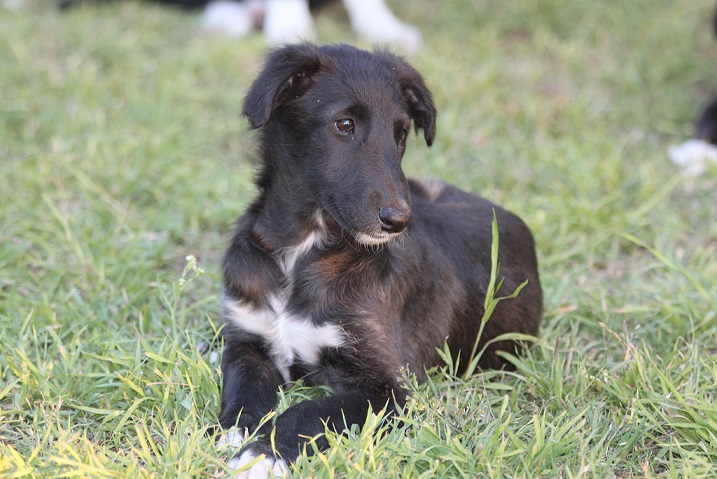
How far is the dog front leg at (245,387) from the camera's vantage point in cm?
308

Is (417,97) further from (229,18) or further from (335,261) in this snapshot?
(229,18)

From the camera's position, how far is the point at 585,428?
3.16 metres

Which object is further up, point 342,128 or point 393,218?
point 342,128

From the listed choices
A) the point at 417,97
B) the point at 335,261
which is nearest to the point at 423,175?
the point at 417,97

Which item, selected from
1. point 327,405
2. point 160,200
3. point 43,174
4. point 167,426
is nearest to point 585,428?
point 327,405

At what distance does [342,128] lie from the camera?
317cm

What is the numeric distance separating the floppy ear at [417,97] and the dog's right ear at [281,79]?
0.33m

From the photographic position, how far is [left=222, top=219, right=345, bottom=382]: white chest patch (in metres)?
3.25

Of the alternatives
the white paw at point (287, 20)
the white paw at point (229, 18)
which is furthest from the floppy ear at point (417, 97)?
the white paw at point (229, 18)

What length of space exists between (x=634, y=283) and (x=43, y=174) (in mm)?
3297

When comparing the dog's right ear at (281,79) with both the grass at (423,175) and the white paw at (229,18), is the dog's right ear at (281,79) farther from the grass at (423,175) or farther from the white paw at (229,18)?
the white paw at (229,18)

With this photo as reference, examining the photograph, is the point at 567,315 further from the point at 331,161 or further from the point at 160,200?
the point at 160,200

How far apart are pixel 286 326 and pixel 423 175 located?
95.5 inches

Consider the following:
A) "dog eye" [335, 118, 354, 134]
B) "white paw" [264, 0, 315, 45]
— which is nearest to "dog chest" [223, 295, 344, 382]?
"dog eye" [335, 118, 354, 134]
